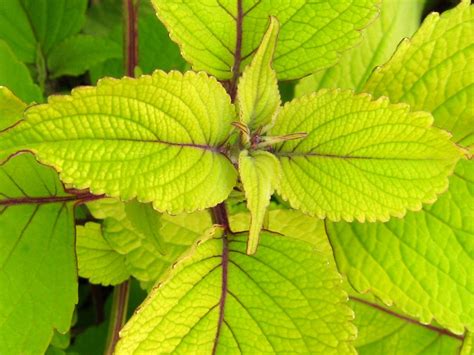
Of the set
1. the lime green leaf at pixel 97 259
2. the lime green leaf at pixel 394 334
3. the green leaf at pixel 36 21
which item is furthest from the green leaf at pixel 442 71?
the green leaf at pixel 36 21

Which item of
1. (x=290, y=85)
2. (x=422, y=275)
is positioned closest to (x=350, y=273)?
(x=422, y=275)

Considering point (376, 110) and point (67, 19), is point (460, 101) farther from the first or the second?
point (67, 19)

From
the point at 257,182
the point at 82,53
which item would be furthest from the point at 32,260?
the point at 82,53

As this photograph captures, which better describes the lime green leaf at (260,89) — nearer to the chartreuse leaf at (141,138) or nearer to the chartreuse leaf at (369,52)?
the chartreuse leaf at (141,138)

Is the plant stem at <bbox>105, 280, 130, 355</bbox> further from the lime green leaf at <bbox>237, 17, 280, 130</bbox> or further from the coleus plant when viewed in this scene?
the lime green leaf at <bbox>237, 17, 280, 130</bbox>

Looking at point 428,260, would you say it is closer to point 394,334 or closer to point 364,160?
point 364,160

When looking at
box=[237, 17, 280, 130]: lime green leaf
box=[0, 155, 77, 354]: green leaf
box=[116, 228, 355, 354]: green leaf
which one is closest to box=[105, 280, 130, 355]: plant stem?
box=[0, 155, 77, 354]: green leaf
